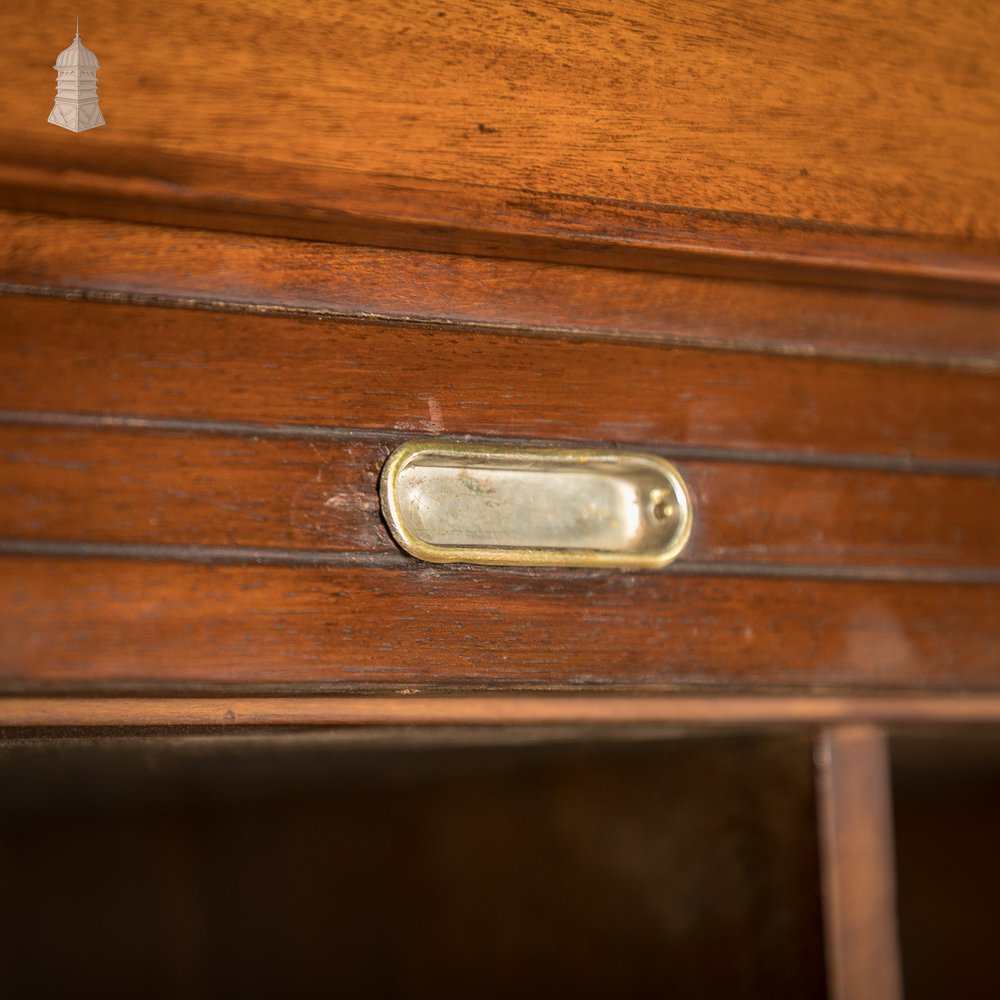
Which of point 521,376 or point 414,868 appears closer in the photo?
point 521,376

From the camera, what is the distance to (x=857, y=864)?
62 centimetres

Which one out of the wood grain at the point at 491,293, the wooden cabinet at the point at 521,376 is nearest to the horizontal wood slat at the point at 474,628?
the wooden cabinet at the point at 521,376

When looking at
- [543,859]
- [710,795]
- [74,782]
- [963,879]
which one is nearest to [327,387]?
[710,795]

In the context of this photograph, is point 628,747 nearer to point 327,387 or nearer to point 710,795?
point 710,795

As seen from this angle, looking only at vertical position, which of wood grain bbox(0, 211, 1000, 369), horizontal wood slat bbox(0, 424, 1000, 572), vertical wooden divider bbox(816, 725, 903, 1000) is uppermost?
wood grain bbox(0, 211, 1000, 369)

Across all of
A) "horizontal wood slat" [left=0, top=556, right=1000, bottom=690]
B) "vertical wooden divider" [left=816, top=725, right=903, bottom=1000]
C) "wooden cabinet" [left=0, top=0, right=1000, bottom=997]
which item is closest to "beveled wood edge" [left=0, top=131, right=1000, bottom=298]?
"wooden cabinet" [left=0, top=0, right=1000, bottom=997]

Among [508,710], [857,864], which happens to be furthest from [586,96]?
[857,864]

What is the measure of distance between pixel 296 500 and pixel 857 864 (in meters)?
0.40

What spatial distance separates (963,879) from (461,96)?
4.08 feet

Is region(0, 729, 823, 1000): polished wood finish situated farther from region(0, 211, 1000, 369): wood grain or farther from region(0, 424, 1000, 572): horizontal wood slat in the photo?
region(0, 211, 1000, 369): wood grain

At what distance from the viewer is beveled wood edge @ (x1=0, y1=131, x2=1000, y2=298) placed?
44 centimetres

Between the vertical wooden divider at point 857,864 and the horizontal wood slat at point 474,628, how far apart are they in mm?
57
